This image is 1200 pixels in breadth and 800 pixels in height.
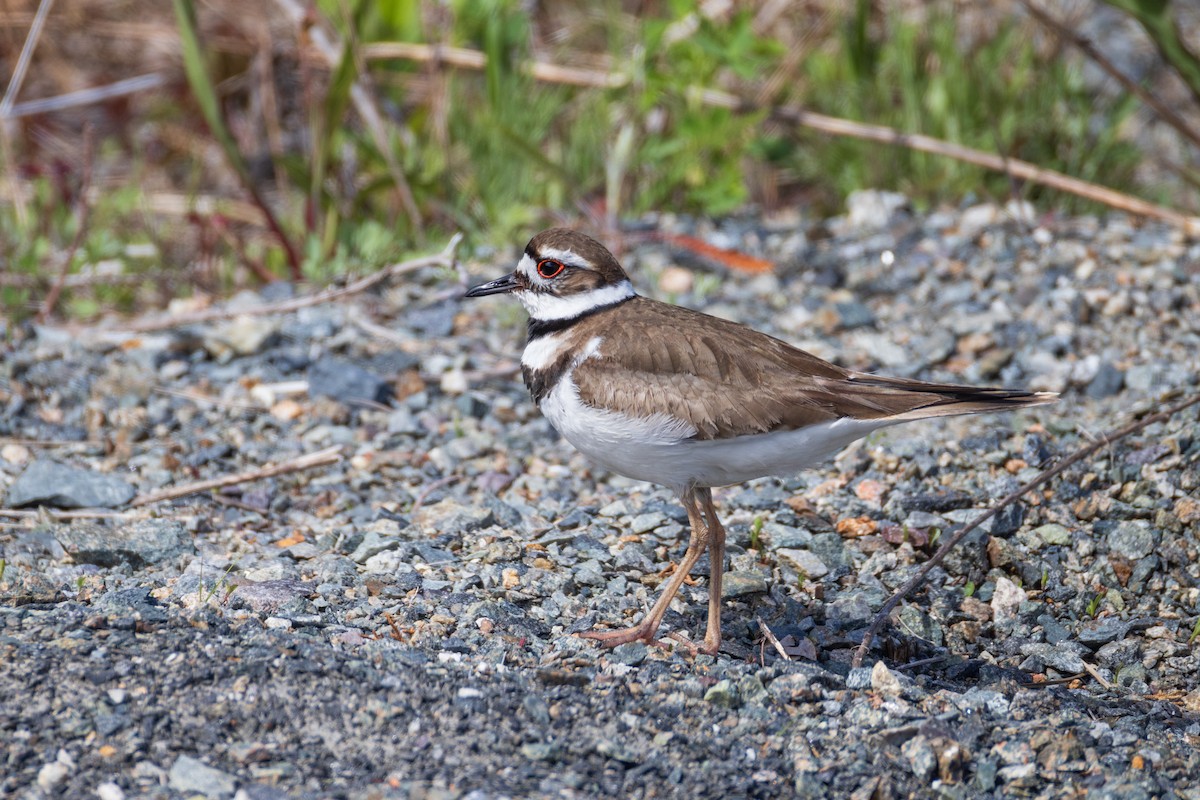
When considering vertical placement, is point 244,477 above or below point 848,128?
below

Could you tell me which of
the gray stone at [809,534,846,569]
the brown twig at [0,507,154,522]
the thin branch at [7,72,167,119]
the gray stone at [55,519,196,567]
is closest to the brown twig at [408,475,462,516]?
the gray stone at [55,519,196,567]

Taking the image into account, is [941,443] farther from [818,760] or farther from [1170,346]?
[818,760]

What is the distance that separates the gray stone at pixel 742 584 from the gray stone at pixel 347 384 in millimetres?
1931

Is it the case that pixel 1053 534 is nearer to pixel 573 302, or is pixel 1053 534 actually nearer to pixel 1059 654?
pixel 1059 654

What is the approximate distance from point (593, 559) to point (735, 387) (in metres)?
0.83

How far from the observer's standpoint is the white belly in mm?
3697

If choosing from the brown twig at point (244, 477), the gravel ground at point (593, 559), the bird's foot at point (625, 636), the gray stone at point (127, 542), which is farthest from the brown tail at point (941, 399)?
the gray stone at point (127, 542)

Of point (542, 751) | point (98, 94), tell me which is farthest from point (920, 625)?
point (98, 94)

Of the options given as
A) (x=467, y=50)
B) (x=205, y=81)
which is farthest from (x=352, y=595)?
(x=467, y=50)

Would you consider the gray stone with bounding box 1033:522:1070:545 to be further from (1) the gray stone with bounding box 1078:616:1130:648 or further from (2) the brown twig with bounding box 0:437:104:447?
(2) the brown twig with bounding box 0:437:104:447

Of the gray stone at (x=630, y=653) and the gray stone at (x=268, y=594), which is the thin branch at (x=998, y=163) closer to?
the gray stone at (x=630, y=653)

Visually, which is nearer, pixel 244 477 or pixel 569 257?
pixel 569 257

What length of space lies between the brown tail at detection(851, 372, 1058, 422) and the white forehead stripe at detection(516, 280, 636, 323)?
868 millimetres

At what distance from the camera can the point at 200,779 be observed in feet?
9.30
